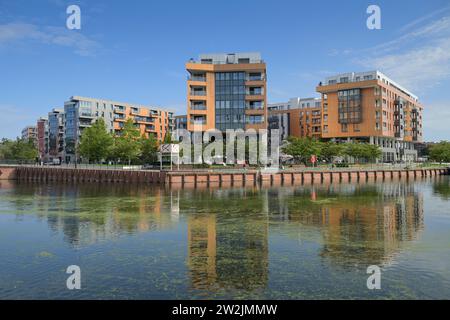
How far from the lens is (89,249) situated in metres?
22.8

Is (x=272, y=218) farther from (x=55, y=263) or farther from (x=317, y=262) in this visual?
(x=55, y=263)

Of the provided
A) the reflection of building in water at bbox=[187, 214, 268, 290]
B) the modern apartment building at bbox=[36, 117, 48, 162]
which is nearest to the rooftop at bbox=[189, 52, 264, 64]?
the reflection of building in water at bbox=[187, 214, 268, 290]

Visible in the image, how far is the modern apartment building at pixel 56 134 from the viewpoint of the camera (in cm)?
17112

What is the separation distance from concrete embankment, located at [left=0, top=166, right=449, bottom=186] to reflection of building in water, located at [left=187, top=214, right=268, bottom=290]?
4164cm

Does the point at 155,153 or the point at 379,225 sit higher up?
the point at 155,153

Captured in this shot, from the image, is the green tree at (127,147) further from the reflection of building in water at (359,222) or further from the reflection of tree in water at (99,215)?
the reflection of building in water at (359,222)

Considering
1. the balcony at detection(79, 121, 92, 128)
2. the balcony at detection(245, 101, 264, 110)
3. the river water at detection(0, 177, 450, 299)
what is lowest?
the river water at detection(0, 177, 450, 299)

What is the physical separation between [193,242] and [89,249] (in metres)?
6.05

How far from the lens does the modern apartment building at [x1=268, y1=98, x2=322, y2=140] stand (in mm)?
165250

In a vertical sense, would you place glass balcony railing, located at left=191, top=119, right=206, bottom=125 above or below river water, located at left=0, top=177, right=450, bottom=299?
above

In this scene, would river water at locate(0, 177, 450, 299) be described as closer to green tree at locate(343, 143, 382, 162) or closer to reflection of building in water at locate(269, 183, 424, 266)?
reflection of building in water at locate(269, 183, 424, 266)

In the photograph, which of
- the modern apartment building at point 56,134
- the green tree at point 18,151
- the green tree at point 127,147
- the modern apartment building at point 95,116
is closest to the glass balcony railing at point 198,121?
the green tree at point 127,147
